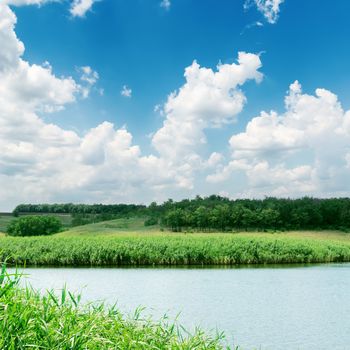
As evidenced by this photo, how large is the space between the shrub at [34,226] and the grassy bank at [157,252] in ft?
182

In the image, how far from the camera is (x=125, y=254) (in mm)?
38781

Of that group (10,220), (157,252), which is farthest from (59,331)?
(10,220)

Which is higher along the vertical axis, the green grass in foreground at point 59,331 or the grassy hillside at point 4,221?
the grassy hillside at point 4,221

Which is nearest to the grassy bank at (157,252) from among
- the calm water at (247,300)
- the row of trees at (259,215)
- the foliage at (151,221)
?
the calm water at (247,300)

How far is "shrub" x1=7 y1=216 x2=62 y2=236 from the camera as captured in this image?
96938 mm

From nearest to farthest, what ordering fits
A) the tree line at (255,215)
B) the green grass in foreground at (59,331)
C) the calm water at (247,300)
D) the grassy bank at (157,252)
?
the green grass in foreground at (59,331) → the calm water at (247,300) → the grassy bank at (157,252) → the tree line at (255,215)

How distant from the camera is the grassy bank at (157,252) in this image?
3881cm

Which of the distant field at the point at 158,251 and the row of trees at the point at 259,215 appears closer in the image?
the distant field at the point at 158,251

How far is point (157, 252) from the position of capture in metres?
38.9

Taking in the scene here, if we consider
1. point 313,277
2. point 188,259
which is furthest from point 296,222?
point 313,277

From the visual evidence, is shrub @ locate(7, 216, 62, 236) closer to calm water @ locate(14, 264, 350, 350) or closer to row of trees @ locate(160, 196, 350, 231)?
row of trees @ locate(160, 196, 350, 231)

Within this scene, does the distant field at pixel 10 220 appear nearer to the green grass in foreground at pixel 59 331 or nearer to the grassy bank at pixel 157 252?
the grassy bank at pixel 157 252

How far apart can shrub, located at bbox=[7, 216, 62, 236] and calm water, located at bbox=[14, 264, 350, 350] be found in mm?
68227

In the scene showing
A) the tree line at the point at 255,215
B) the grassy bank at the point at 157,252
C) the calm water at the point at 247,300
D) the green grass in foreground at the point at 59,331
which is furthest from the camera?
the tree line at the point at 255,215
